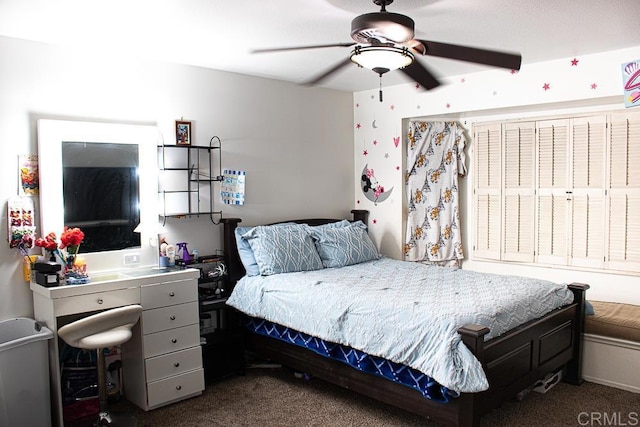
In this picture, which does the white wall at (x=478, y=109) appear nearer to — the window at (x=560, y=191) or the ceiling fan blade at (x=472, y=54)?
the window at (x=560, y=191)

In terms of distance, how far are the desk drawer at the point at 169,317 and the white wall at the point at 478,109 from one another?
90.1 inches

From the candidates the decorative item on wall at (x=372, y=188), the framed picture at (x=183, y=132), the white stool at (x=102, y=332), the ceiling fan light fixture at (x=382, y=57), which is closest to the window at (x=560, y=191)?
the decorative item on wall at (x=372, y=188)

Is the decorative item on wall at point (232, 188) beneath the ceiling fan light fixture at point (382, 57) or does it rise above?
beneath

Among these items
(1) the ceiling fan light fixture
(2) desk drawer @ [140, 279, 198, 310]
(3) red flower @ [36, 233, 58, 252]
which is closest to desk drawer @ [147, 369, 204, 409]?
(2) desk drawer @ [140, 279, 198, 310]

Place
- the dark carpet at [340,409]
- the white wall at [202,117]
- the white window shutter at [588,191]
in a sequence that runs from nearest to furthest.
A: the dark carpet at [340,409], the white wall at [202,117], the white window shutter at [588,191]

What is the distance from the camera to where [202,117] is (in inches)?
166

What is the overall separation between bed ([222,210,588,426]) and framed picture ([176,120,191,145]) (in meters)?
0.71

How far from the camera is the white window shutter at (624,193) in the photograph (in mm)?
4066

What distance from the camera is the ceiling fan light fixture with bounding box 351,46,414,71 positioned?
243 cm

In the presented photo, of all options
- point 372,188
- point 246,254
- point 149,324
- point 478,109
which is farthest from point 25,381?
point 478,109

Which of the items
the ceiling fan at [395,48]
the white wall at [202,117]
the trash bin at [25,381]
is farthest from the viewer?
the white wall at [202,117]

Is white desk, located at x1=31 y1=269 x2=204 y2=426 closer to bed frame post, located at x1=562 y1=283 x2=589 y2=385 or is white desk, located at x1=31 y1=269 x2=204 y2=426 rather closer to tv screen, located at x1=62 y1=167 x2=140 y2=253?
tv screen, located at x1=62 y1=167 x2=140 y2=253

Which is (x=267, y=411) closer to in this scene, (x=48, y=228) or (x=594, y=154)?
(x=48, y=228)

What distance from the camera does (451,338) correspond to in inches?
105
